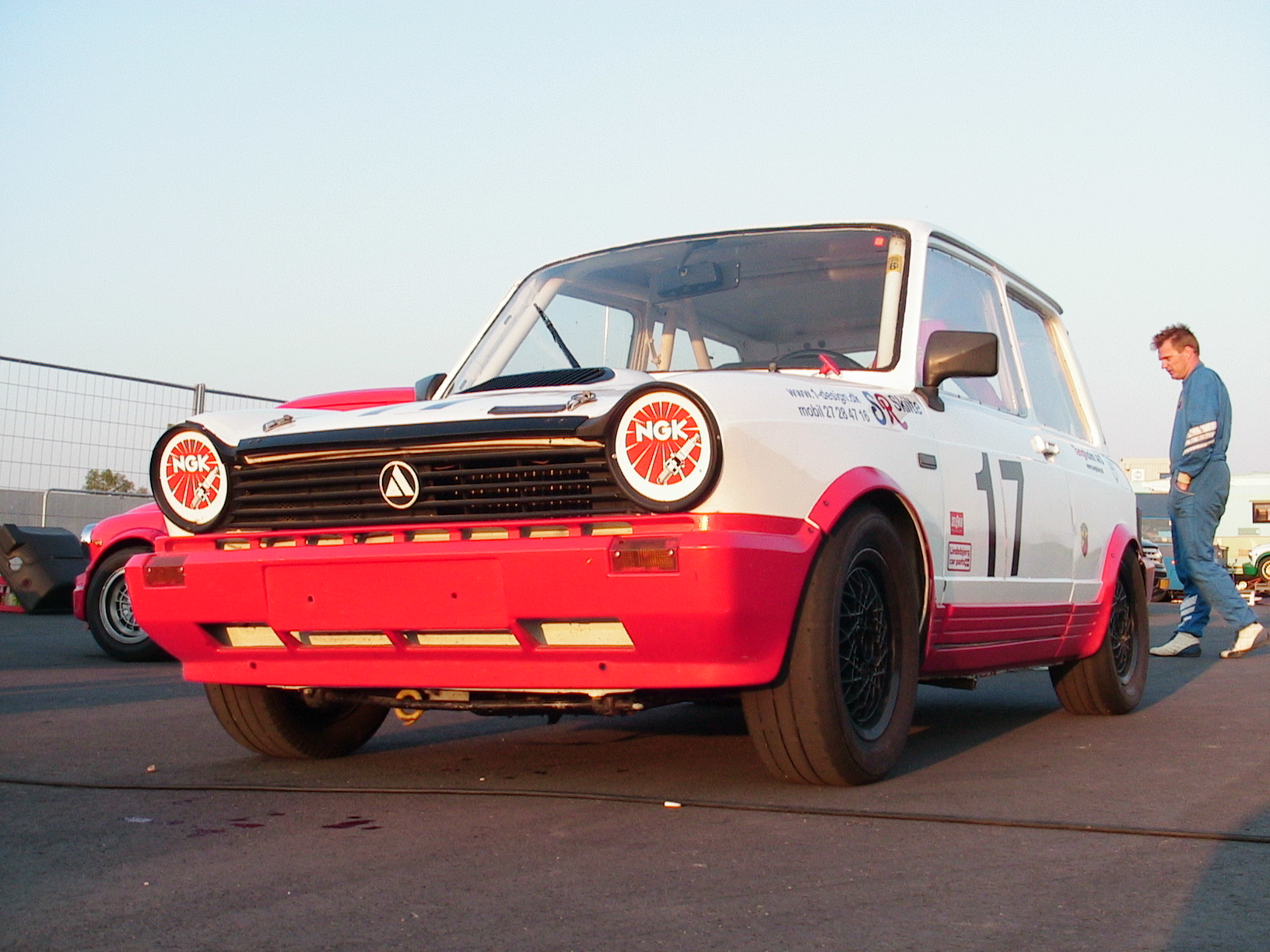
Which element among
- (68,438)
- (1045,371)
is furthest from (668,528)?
(68,438)

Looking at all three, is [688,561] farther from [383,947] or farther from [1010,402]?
[1010,402]

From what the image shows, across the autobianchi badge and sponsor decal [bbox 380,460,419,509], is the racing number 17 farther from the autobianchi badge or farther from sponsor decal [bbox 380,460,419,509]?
sponsor decal [bbox 380,460,419,509]

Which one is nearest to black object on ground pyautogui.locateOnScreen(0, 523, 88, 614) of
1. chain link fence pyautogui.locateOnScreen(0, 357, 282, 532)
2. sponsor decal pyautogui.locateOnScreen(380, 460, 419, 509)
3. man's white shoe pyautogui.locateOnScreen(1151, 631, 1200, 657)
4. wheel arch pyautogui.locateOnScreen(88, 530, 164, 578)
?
chain link fence pyautogui.locateOnScreen(0, 357, 282, 532)

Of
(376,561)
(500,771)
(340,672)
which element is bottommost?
(500,771)

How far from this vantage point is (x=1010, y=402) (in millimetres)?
5707

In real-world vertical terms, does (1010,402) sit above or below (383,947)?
above

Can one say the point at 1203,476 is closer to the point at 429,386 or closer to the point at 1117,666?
the point at 1117,666

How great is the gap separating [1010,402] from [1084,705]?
1.41m

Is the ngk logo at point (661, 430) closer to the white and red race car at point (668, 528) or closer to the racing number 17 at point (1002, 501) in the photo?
the white and red race car at point (668, 528)

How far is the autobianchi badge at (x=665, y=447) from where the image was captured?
3.58 metres

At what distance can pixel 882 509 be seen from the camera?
4312mm

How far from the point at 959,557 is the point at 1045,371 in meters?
2.04

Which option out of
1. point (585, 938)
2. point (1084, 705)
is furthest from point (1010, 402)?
point (585, 938)

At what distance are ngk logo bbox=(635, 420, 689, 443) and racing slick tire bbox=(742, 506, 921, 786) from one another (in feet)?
1.72
